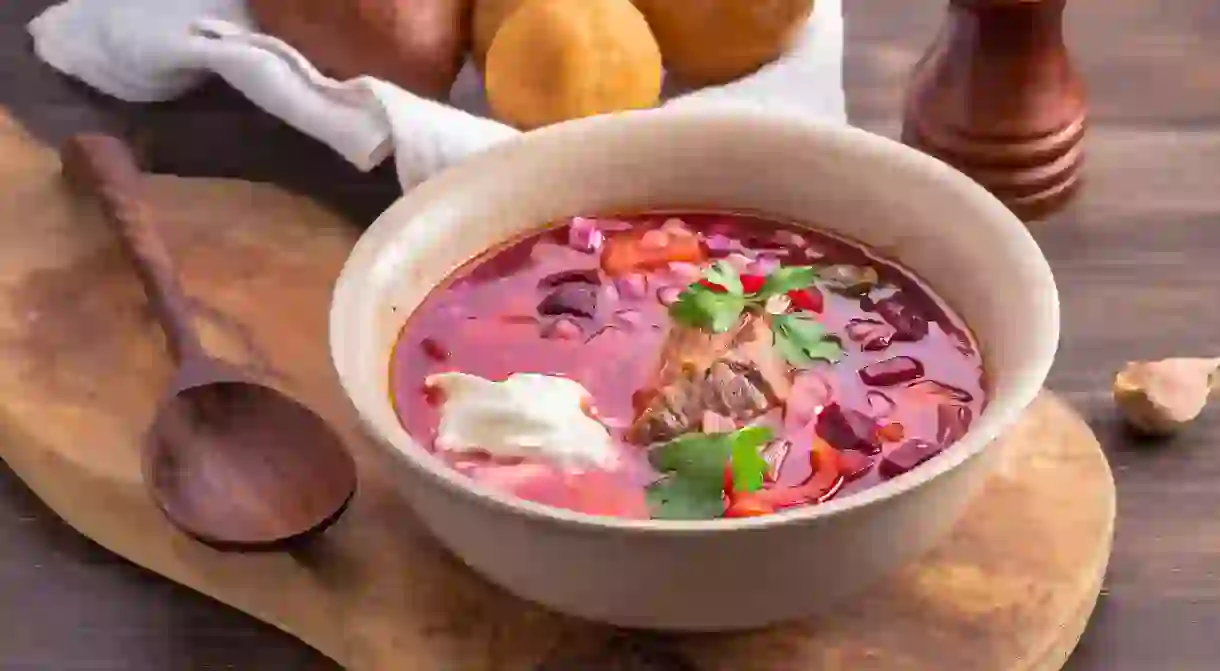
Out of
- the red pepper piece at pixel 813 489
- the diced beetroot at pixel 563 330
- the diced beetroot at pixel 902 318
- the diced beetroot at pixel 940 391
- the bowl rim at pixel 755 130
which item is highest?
the bowl rim at pixel 755 130

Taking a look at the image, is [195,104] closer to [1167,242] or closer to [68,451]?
[68,451]

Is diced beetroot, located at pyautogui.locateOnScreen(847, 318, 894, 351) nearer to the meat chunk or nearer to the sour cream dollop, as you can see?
the meat chunk

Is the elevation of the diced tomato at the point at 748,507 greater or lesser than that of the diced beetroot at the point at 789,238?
lesser

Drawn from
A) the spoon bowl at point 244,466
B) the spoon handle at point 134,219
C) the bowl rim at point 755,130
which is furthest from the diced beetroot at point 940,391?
the spoon handle at point 134,219

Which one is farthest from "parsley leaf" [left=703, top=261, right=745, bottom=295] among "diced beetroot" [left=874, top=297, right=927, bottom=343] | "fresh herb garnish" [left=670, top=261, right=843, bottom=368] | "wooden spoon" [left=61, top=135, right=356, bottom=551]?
"wooden spoon" [left=61, top=135, right=356, bottom=551]

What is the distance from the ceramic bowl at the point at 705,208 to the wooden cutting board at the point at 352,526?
2.5 inches

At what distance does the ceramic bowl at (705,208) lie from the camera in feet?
2.89

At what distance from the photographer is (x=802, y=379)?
3.57 ft

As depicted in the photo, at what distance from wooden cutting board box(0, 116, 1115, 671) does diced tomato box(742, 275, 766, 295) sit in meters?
0.23

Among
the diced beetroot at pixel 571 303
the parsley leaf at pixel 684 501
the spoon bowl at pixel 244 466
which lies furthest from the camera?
the diced beetroot at pixel 571 303

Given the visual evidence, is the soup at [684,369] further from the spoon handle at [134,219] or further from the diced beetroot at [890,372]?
the spoon handle at [134,219]

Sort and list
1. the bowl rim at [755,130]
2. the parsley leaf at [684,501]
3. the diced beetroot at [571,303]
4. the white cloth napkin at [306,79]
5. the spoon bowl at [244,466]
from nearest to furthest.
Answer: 1. the bowl rim at [755,130]
2. the parsley leaf at [684,501]
3. the spoon bowl at [244,466]
4. the diced beetroot at [571,303]
5. the white cloth napkin at [306,79]

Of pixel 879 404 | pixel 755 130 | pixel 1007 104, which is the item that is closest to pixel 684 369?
pixel 879 404

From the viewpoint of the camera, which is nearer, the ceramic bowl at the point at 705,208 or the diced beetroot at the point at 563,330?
the ceramic bowl at the point at 705,208
